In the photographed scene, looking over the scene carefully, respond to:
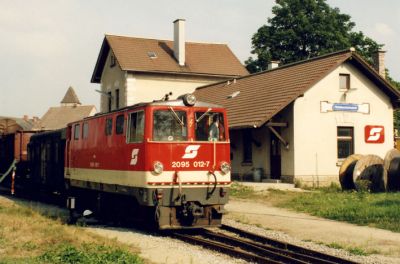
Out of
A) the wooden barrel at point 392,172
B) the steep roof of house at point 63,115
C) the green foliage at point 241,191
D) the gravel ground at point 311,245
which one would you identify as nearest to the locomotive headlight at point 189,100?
the gravel ground at point 311,245

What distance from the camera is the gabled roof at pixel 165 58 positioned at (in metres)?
36.4

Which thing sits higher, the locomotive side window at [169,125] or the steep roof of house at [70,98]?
the steep roof of house at [70,98]

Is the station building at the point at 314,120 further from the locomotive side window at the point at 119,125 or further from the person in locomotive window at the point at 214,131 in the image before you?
the locomotive side window at the point at 119,125

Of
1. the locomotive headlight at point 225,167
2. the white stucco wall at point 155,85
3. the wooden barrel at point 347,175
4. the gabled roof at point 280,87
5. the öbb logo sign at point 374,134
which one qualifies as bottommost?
the wooden barrel at point 347,175

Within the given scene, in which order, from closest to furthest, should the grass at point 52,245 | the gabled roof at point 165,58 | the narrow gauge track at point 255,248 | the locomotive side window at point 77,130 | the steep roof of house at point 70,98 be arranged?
the grass at point 52,245 → the narrow gauge track at point 255,248 → the locomotive side window at point 77,130 → the gabled roof at point 165,58 → the steep roof of house at point 70,98

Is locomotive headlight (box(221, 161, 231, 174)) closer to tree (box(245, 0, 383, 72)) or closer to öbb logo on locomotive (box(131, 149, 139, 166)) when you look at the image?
öbb logo on locomotive (box(131, 149, 139, 166))

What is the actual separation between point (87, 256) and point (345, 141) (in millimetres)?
17595

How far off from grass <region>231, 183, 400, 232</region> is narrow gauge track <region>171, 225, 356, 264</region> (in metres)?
3.30

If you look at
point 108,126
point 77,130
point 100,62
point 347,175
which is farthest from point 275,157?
point 100,62

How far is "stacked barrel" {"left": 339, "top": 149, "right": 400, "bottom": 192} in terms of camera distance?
2003cm

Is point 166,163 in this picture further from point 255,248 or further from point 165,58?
point 165,58

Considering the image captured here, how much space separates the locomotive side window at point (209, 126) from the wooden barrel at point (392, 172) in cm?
1002

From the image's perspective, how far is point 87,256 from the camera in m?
8.88

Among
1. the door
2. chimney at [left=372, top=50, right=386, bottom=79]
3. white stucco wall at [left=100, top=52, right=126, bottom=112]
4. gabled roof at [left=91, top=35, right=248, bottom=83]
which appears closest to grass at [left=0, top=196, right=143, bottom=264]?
the door
